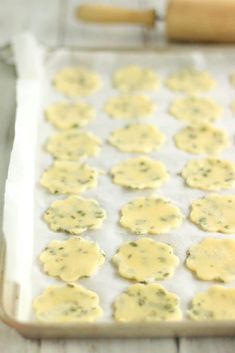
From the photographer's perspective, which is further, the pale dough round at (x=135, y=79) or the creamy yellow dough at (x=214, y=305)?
the pale dough round at (x=135, y=79)

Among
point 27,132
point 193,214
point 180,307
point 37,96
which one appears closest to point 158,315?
point 180,307

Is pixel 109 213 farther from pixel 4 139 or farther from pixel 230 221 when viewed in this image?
pixel 4 139

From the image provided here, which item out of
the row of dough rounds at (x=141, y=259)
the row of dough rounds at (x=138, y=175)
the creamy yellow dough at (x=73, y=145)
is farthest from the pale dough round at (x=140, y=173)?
the row of dough rounds at (x=141, y=259)

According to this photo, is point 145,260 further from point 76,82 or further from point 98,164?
point 76,82

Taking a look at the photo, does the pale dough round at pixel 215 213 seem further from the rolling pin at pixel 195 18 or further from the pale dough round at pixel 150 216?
the rolling pin at pixel 195 18

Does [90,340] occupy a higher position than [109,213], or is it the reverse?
[109,213]

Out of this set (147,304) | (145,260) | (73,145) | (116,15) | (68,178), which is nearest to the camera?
(147,304)

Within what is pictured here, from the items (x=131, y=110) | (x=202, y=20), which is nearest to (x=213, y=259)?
(x=131, y=110)
